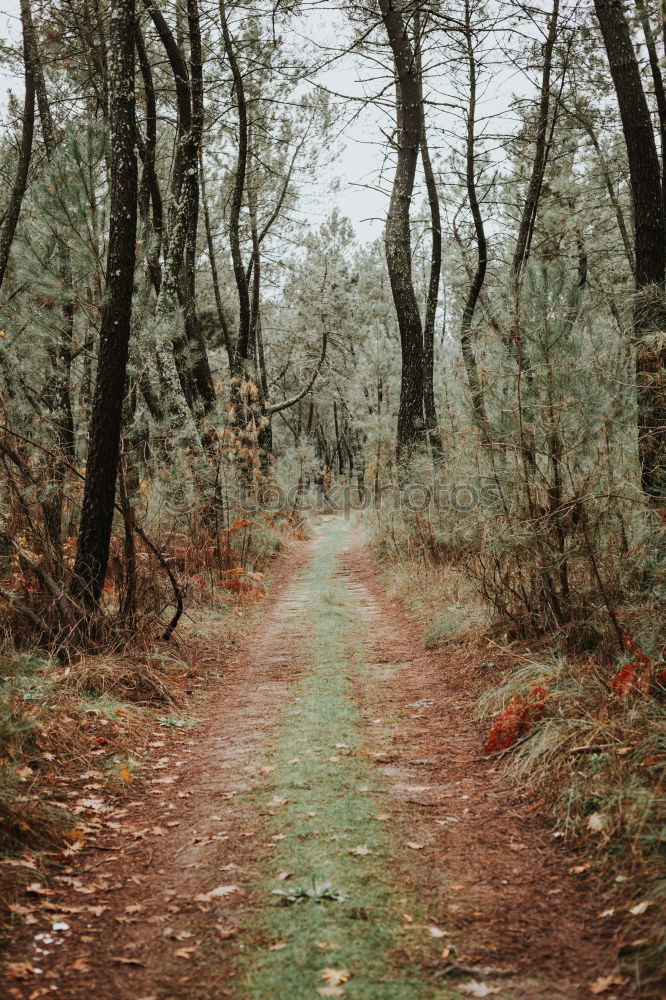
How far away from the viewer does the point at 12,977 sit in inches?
93.4

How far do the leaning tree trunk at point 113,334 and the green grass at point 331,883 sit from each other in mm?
2174

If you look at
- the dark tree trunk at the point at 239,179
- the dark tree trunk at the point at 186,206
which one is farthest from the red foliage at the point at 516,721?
the dark tree trunk at the point at 239,179

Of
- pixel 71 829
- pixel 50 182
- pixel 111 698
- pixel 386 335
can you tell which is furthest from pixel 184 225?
pixel 386 335

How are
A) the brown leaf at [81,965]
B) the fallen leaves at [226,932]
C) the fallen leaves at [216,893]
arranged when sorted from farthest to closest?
the fallen leaves at [216,893] < the fallen leaves at [226,932] < the brown leaf at [81,965]

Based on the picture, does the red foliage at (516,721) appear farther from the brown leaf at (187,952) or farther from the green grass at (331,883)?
the brown leaf at (187,952)

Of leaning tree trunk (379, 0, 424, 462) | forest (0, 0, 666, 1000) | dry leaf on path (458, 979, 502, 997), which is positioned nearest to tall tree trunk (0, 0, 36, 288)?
forest (0, 0, 666, 1000)

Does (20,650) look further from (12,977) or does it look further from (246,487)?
(246,487)

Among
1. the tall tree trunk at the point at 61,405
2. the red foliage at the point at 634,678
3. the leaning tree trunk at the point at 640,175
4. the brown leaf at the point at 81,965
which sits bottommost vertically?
the brown leaf at the point at 81,965

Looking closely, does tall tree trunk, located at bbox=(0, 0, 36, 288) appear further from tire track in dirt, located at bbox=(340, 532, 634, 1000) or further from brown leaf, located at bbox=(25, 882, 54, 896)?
brown leaf, located at bbox=(25, 882, 54, 896)

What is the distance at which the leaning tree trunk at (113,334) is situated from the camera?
19.3 ft

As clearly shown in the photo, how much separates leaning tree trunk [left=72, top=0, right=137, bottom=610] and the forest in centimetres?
3

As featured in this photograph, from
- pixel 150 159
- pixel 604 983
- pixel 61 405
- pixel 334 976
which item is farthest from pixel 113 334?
pixel 150 159

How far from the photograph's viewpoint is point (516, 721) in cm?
423

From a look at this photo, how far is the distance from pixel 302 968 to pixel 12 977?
3.17 ft
